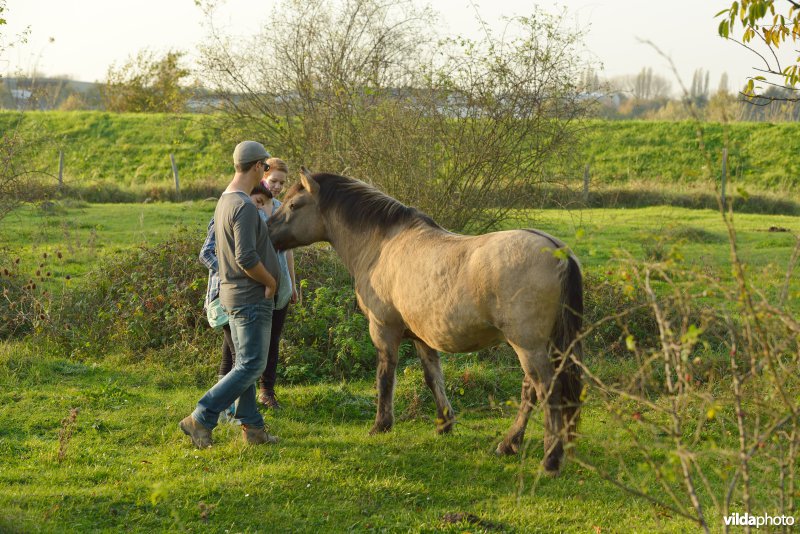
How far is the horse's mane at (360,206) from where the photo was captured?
6523 millimetres

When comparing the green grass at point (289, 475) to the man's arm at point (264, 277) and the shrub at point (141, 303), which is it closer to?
the man's arm at point (264, 277)

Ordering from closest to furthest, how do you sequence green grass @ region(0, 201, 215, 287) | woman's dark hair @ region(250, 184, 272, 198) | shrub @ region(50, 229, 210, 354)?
woman's dark hair @ region(250, 184, 272, 198), shrub @ region(50, 229, 210, 354), green grass @ region(0, 201, 215, 287)

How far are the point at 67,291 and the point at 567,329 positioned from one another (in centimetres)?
714

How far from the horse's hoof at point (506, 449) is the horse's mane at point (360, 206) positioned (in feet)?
6.20

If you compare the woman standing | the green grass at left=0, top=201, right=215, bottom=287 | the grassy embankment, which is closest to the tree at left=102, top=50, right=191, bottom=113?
the grassy embankment

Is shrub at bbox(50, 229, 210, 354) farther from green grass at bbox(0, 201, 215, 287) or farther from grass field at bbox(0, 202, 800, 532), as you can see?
green grass at bbox(0, 201, 215, 287)

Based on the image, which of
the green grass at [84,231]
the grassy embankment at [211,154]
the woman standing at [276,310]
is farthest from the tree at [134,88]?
the woman standing at [276,310]

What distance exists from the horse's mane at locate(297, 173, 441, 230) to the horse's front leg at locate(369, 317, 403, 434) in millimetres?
836

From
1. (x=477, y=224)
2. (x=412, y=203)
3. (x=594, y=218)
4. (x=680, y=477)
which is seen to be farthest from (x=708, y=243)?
(x=680, y=477)

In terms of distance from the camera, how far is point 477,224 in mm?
10594

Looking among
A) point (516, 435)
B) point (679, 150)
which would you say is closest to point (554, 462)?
point (516, 435)

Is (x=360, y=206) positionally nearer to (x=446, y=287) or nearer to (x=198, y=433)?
(x=446, y=287)

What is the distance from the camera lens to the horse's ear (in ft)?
21.6

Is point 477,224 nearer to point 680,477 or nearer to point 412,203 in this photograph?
point 412,203
